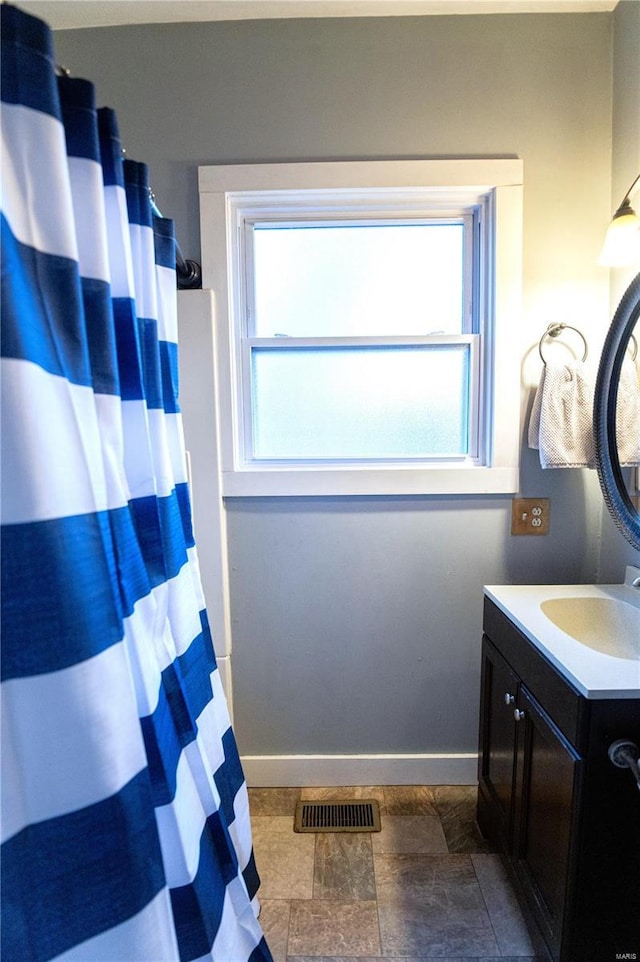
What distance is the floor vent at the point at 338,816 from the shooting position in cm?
139

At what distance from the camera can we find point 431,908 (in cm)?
115

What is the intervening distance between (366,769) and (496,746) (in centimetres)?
55

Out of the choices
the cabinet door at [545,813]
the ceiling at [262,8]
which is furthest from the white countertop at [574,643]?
the ceiling at [262,8]

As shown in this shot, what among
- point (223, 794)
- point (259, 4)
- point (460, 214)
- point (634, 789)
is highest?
point (259, 4)

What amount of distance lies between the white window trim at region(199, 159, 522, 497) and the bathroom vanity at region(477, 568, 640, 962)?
50 cm

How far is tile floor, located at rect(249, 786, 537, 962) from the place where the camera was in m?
1.07

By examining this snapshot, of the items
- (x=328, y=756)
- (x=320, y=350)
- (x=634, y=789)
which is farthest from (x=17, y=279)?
(x=328, y=756)

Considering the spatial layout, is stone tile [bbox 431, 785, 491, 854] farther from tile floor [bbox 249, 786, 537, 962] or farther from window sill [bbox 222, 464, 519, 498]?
window sill [bbox 222, 464, 519, 498]

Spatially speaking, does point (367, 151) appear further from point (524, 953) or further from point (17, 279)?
point (524, 953)

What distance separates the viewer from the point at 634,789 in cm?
81

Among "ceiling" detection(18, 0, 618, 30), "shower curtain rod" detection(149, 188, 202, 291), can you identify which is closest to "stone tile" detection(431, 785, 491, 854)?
"shower curtain rod" detection(149, 188, 202, 291)

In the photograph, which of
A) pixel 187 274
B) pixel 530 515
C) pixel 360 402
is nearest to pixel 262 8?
pixel 187 274

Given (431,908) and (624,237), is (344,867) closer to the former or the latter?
(431,908)

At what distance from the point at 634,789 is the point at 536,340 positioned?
1.23 metres
